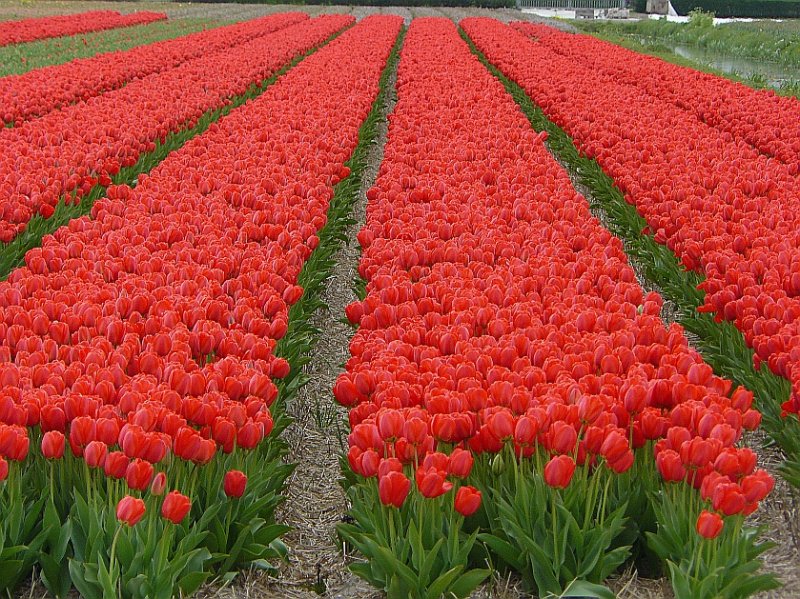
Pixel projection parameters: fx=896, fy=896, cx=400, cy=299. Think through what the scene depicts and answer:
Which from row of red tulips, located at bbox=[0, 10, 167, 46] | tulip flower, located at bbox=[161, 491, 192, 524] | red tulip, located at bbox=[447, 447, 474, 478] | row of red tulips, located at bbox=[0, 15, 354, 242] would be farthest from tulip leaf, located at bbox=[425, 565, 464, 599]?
row of red tulips, located at bbox=[0, 10, 167, 46]

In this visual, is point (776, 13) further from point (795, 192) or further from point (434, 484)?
point (434, 484)

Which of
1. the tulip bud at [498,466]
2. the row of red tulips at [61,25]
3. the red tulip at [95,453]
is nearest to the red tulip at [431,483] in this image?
the tulip bud at [498,466]

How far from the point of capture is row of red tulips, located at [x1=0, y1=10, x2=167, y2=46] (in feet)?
80.5

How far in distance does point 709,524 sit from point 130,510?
164 cm

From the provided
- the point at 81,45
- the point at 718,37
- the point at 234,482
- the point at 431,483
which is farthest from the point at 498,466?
the point at 718,37

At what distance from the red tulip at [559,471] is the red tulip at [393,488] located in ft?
1.41

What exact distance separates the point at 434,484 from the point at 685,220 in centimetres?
385

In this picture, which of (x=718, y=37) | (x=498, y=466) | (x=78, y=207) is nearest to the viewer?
(x=498, y=466)

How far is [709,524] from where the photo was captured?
8.24 ft

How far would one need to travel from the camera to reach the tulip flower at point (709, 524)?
2510mm

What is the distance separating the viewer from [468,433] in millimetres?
2941

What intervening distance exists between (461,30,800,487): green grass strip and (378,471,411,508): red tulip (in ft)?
5.39

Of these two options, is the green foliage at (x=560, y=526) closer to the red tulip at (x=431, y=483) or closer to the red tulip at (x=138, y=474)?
the red tulip at (x=431, y=483)

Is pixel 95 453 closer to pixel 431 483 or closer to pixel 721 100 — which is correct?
pixel 431 483
